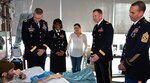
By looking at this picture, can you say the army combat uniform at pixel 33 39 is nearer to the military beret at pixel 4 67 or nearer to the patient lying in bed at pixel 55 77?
Result: the patient lying in bed at pixel 55 77

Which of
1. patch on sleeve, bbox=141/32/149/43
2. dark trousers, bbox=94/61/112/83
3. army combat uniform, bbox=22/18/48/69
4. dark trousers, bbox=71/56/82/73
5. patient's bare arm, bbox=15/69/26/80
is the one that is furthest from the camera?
dark trousers, bbox=71/56/82/73

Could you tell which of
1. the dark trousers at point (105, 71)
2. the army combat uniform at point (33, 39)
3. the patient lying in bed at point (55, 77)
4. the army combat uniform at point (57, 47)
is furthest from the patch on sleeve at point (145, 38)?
the army combat uniform at point (57, 47)

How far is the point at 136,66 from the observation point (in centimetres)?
243

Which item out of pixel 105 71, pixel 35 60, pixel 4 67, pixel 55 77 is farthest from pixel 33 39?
pixel 4 67

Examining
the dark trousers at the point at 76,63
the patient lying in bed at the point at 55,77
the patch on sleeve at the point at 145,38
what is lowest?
the dark trousers at the point at 76,63

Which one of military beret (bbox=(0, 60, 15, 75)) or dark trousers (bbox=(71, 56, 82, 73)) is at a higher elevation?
military beret (bbox=(0, 60, 15, 75))

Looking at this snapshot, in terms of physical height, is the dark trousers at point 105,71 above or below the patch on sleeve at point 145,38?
below

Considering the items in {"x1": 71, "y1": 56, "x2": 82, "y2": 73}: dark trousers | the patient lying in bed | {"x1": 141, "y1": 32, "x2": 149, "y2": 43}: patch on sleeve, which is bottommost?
{"x1": 71, "y1": 56, "x2": 82, "y2": 73}: dark trousers

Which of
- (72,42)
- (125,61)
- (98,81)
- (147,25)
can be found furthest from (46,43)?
(147,25)

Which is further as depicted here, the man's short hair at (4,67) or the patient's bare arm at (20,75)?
the patient's bare arm at (20,75)

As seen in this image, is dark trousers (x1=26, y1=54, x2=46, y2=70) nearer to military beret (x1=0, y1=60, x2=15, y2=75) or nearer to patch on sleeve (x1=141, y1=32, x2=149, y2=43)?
military beret (x1=0, y1=60, x2=15, y2=75)

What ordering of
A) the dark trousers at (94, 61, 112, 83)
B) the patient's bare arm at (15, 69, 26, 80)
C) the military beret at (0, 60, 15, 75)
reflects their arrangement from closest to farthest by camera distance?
1. the military beret at (0, 60, 15, 75)
2. the patient's bare arm at (15, 69, 26, 80)
3. the dark trousers at (94, 61, 112, 83)

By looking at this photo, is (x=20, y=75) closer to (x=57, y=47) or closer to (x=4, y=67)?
(x=4, y=67)

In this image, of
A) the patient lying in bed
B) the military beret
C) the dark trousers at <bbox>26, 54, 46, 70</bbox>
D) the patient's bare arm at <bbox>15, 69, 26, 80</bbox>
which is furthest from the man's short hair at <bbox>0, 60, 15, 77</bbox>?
the dark trousers at <bbox>26, 54, 46, 70</bbox>
